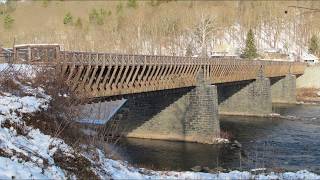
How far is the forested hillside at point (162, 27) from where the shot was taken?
126150 mm

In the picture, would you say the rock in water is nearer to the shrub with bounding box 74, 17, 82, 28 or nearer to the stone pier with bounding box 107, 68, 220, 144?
the stone pier with bounding box 107, 68, 220, 144

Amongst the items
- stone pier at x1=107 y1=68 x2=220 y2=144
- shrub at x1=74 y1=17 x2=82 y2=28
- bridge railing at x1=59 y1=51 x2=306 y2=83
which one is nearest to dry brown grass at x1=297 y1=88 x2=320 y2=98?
bridge railing at x1=59 y1=51 x2=306 y2=83

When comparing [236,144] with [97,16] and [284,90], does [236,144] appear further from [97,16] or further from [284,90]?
[97,16]

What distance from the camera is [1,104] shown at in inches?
730

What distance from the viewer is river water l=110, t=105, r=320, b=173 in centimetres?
3145

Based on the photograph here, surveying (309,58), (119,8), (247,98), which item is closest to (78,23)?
(119,8)

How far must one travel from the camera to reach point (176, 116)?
44.3m

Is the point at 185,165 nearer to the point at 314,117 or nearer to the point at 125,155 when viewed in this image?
the point at 125,155

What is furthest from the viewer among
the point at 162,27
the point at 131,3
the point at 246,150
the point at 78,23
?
the point at 131,3

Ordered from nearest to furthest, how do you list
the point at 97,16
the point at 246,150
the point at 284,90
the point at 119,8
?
the point at 246,150 < the point at 284,90 < the point at 97,16 < the point at 119,8

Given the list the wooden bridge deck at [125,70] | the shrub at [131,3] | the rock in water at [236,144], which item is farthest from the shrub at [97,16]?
the rock in water at [236,144]

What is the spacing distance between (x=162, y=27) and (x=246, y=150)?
104582 mm

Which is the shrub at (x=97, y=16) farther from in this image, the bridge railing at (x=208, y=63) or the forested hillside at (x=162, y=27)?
the bridge railing at (x=208, y=63)

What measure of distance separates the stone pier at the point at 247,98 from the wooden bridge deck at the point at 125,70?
10080mm
